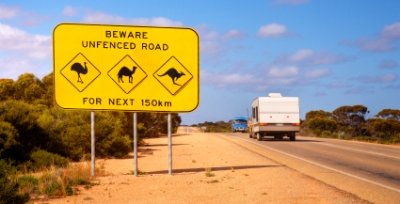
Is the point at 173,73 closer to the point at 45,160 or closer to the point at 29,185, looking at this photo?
the point at 29,185

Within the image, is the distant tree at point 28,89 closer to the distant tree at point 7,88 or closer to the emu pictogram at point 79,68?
the distant tree at point 7,88

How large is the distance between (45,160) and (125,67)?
4997mm

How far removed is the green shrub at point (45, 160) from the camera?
18781mm

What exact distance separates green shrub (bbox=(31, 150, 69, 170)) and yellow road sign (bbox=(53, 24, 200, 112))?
11.1 ft

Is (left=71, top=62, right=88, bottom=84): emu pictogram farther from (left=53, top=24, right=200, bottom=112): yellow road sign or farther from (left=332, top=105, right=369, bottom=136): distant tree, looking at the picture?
(left=332, top=105, right=369, bottom=136): distant tree

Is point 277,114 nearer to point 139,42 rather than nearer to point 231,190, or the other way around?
point 139,42

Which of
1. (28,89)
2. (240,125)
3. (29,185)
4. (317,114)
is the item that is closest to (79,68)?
(29,185)

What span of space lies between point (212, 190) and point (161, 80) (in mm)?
4858

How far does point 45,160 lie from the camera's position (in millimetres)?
19094

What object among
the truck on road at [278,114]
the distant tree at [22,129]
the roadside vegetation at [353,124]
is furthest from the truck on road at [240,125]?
the distant tree at [22,129]

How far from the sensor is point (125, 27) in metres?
16.3

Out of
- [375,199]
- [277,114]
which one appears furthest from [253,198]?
[277,114]

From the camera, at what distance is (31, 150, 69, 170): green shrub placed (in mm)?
18781

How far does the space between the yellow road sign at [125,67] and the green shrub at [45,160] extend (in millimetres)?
3388
